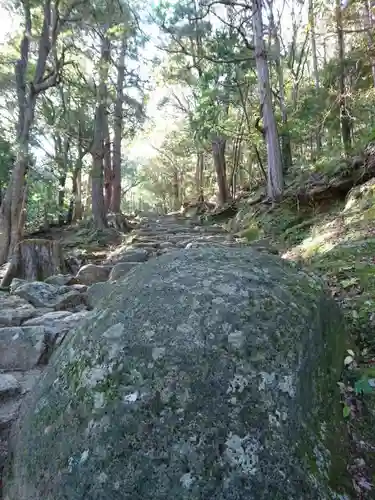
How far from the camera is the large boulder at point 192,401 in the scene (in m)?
1.26

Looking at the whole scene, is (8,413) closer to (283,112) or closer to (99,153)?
(99,153)

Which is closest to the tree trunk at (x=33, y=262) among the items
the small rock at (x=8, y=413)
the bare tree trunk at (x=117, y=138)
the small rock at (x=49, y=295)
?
the small rock at (x=49, y=295)

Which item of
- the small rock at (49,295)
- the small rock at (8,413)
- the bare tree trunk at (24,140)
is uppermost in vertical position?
the bare tree trunk at (24,140)

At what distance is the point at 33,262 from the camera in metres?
7.18

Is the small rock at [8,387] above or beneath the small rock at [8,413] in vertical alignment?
above

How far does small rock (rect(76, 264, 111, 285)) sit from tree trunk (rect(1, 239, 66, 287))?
0.96m

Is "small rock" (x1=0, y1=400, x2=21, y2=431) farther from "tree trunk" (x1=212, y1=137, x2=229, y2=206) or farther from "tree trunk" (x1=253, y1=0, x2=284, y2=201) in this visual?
"tree trunk" (x1=212, y1=137, x2=229, y2=206)

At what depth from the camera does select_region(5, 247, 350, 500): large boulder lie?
1.26 m

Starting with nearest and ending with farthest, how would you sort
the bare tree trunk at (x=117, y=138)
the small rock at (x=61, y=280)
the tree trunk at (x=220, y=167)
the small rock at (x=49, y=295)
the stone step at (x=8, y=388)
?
the stone step at (x=8, y=388)
the small rock at (x=49, y=295)
the small rock at (x=61, y=280)
the bare tree trunk at (x=117, y=138)
the tree trunk at (x=220, y=167)

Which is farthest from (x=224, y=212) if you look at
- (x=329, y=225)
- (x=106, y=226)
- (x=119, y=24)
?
(x=329, y=225)

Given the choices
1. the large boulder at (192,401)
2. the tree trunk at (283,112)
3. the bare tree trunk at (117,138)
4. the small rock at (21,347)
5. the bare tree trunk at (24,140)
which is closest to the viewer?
the large boulder at (192,401)

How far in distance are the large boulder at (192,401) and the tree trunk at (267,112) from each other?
8.29 meters

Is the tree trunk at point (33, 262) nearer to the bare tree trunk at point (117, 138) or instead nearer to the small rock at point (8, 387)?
the small rock at point (8, 387)

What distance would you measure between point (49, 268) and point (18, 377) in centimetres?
475
